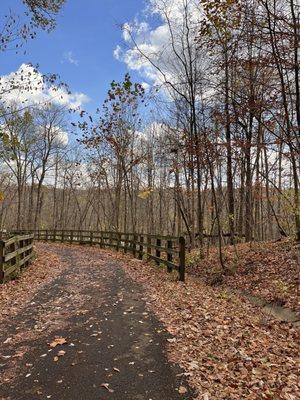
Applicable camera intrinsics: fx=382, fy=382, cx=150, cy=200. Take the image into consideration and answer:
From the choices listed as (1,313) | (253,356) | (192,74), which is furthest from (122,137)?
(253,356)

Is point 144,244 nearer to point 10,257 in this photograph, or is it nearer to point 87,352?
point 10,257

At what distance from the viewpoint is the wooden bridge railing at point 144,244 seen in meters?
12.2

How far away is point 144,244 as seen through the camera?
666 inches

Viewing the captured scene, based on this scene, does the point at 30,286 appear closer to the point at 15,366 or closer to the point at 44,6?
the point at 15,366

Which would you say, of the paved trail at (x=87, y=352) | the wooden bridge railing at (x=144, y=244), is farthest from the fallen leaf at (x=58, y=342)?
the wooden bridge railing at (x=144, y=244)

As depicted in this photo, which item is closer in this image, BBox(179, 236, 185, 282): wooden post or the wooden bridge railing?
BBox(179, 236, 185, 282): wooden post

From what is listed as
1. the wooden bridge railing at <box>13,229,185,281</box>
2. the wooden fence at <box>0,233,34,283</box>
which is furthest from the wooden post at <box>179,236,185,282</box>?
the wooden fence at <box>0,233,34,283</box>

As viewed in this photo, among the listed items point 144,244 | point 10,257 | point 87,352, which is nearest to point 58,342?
point 87,352

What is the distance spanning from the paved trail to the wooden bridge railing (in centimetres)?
275

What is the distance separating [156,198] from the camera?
54.7 meters

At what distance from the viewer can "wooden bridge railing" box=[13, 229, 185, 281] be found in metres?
12.2

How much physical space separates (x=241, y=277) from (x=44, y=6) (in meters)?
9.95

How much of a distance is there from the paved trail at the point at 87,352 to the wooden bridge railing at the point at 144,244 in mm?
2751

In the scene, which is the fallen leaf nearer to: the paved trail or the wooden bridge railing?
the paved trail
